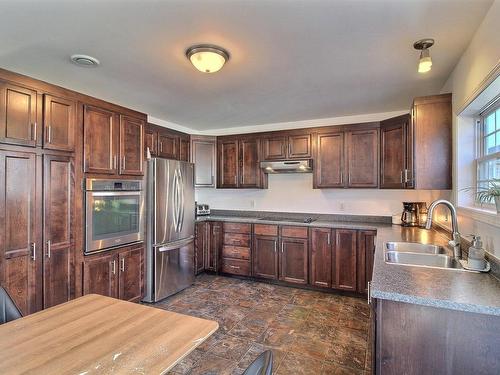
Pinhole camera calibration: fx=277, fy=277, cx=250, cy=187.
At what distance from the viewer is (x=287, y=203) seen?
4.45 m

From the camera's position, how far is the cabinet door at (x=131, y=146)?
2959mm

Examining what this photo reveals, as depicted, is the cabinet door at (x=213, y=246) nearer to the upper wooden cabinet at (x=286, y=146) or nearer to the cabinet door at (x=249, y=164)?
the cabinet door at (x=249, y=164)

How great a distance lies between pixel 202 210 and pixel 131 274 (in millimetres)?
1762

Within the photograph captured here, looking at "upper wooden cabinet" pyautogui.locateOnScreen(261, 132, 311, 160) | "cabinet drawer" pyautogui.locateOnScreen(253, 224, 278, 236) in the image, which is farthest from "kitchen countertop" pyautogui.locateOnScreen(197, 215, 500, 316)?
"upper wooden cabinet" pyautogui.locateOnScreen(261, 132, 311, 160)

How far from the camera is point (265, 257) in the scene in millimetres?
3967

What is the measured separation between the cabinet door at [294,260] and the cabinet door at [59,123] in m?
2.76

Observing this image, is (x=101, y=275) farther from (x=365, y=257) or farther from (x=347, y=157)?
(x=347, y=157)

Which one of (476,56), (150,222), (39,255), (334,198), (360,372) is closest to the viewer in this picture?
(476,56)

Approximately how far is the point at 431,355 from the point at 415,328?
0.44 ft

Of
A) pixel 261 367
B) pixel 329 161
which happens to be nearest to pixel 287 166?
pixel 329 161

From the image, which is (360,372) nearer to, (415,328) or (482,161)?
(415,328)

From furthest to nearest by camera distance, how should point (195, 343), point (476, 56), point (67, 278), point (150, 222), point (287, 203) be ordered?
point (287, 203) → point (150, 222) → point (67, 278) → point (476, 56) → point (195, 343)

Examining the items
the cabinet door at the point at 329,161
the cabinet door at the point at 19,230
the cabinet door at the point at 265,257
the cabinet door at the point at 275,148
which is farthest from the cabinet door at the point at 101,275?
the cabinet door at the point at 329,161

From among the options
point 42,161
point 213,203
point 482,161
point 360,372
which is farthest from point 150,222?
point 482,161
